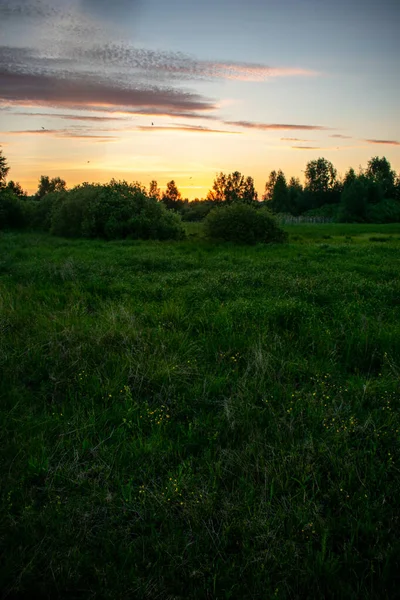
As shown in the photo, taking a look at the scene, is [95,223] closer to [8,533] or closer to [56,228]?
[56,228]

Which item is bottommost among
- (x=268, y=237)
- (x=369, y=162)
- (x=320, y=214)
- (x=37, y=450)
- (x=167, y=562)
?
(x=167, y=562)

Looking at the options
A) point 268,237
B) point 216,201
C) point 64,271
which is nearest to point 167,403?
point 64,271

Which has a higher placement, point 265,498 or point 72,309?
point 72,309

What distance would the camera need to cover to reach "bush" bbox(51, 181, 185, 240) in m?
25.6

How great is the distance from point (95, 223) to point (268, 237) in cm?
1178

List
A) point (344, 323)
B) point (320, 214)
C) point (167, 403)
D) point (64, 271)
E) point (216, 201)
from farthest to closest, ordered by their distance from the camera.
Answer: point (320, 214), point (216, 201), point (64, 271), point (344, 323), point (167, 403)

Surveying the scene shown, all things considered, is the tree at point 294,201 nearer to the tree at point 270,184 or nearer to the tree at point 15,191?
the tree at point 270,184

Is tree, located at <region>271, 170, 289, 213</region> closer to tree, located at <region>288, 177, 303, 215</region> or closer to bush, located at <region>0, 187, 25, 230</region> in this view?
tree, located at <region>288, 177, 303, 215</region>

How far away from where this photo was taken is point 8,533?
10.2ft

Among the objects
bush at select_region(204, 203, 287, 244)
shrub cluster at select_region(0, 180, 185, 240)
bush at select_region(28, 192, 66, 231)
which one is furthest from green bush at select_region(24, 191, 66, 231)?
bush at select_region(204, 203, 287, 244)

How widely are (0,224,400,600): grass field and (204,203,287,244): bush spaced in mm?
15653

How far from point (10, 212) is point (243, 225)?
962 inches

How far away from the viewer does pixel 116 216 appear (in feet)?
85.5

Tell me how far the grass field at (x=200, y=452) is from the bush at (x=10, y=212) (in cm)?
3170
